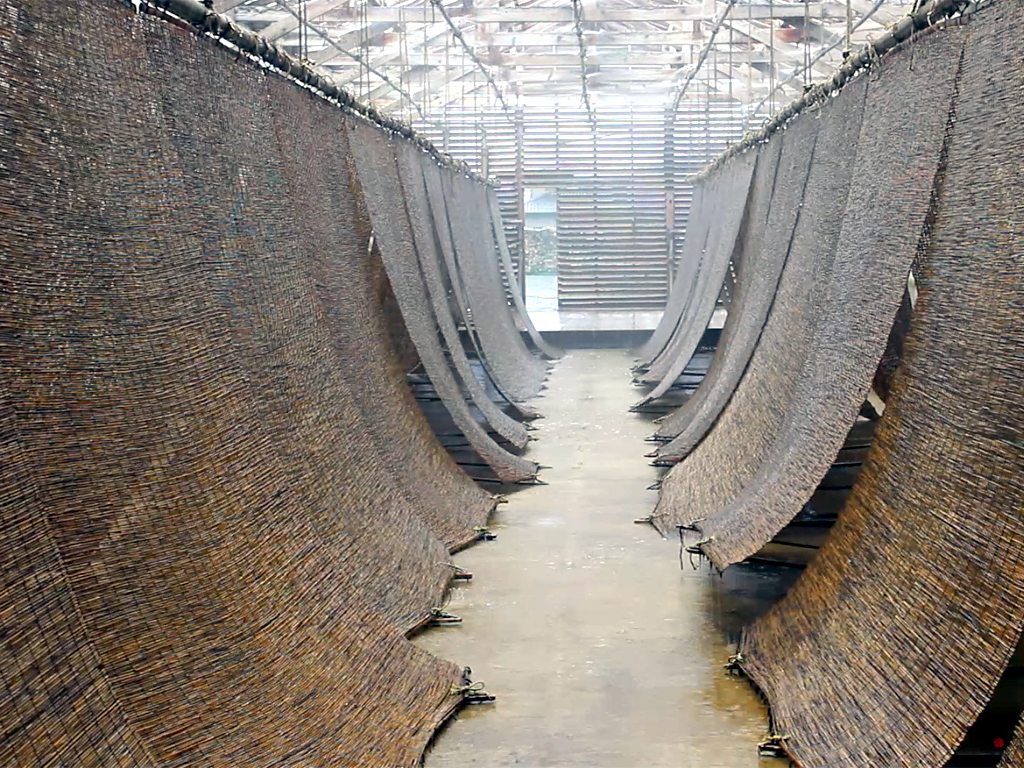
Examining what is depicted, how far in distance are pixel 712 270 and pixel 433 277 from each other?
9.43 ft

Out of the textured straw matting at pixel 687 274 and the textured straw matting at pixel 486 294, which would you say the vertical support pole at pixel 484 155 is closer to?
the textured straw matting at pixel 486 294

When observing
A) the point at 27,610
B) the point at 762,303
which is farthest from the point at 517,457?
the point at 27,610

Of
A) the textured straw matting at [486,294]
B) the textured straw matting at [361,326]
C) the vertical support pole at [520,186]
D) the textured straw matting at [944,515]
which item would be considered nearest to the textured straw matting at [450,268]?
the textured straw matting at [486,294]

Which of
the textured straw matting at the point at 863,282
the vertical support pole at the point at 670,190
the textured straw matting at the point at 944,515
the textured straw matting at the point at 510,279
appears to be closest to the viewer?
the textured straw matting at the point at 944,515

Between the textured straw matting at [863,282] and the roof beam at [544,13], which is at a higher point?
the roof beam at [544,13]

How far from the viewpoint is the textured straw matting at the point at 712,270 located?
765cm

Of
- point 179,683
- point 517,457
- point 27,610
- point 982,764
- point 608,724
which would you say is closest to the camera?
point 27,610

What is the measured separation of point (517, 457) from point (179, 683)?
4.23 meters

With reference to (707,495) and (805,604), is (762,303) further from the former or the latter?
(805,604)

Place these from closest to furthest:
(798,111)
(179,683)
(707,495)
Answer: (179,683) < (707,495) < (798,111)

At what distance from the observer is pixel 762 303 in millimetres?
5789

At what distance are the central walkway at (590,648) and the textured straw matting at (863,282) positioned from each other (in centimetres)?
38

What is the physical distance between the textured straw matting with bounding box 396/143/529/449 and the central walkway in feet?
3.23

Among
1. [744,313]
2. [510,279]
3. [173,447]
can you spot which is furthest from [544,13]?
[173,447]
